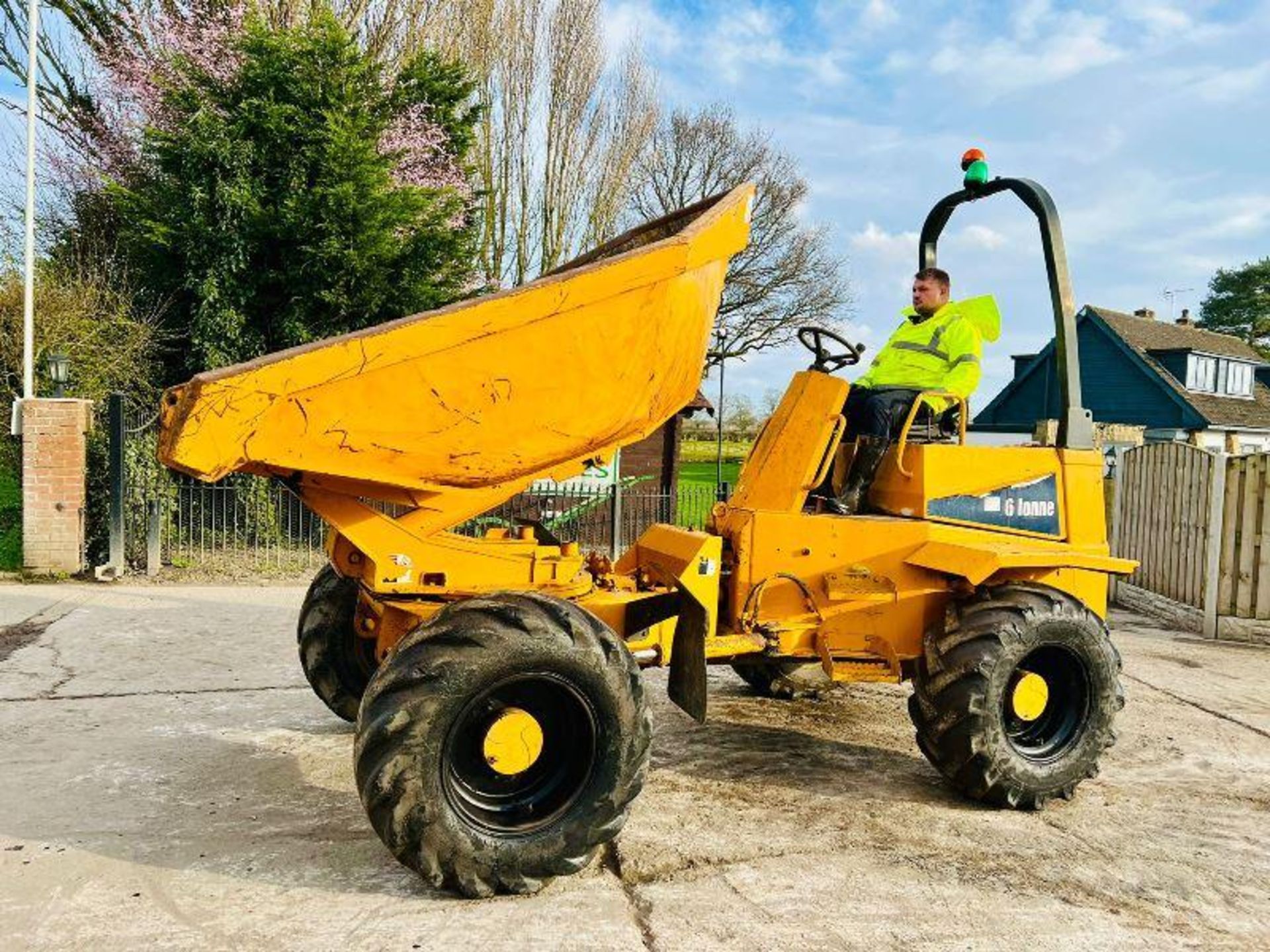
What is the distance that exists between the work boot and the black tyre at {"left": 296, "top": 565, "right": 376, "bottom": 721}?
257 cm

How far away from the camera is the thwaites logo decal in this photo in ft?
16.1

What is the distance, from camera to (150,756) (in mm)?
4973

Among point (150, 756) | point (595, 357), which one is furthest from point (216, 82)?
point (595, 357)

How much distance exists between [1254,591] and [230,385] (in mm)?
9613

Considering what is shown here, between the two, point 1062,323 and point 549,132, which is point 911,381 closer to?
point 1062,323

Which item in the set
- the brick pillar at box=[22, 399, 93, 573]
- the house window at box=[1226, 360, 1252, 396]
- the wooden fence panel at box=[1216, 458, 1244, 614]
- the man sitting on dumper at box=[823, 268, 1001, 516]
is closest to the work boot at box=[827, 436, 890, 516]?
the man sitting on dumper at box=[823, 268, 1001, 516]

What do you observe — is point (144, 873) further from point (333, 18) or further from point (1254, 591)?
point (333, 18)

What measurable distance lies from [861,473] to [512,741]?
2426 mm

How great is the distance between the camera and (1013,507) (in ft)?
16.4

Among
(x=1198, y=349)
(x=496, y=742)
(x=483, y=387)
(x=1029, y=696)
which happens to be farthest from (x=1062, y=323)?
(x=1198, y=349)

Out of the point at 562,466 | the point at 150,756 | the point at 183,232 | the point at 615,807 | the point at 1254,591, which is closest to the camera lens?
the point at 615,807

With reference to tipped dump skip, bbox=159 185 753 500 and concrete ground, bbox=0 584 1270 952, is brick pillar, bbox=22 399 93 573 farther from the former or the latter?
tipped dump skip, bbox=159 185 753 500

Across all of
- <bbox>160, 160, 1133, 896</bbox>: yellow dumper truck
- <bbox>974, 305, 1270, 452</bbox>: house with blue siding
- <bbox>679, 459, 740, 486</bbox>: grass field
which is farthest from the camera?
<bbox>974, 305, 1270, 452</bbox>: house with blue siding

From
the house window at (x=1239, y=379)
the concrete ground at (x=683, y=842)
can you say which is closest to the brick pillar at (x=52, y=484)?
the concrete ground at (x=683, y=842)
